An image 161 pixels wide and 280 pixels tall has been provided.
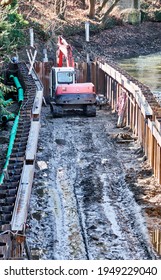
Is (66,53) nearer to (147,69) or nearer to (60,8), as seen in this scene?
(147,69)

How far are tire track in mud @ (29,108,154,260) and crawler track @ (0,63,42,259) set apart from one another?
1189 mm

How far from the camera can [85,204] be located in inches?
615

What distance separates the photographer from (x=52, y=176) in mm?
17969

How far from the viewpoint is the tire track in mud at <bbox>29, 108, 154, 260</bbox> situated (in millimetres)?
13117

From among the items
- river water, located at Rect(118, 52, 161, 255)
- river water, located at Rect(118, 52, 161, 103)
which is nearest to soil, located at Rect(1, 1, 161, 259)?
river water, located at Rect(118, 52, 161, 255)

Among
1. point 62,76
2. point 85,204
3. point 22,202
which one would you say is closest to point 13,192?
point 22,202

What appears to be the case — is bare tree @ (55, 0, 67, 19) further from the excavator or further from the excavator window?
the excavator

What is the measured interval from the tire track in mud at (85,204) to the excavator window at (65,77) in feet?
18.0

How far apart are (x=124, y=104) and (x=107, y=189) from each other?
333 inches

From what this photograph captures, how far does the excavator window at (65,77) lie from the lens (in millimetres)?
28047

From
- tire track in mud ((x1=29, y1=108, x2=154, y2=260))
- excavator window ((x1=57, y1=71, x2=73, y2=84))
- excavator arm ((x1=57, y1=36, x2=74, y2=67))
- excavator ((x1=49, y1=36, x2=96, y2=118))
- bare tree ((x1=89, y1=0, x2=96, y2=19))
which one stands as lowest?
tire track in mud ((x1=29, y1=108, x2=154, y2=260))

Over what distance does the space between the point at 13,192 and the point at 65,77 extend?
16.0m
